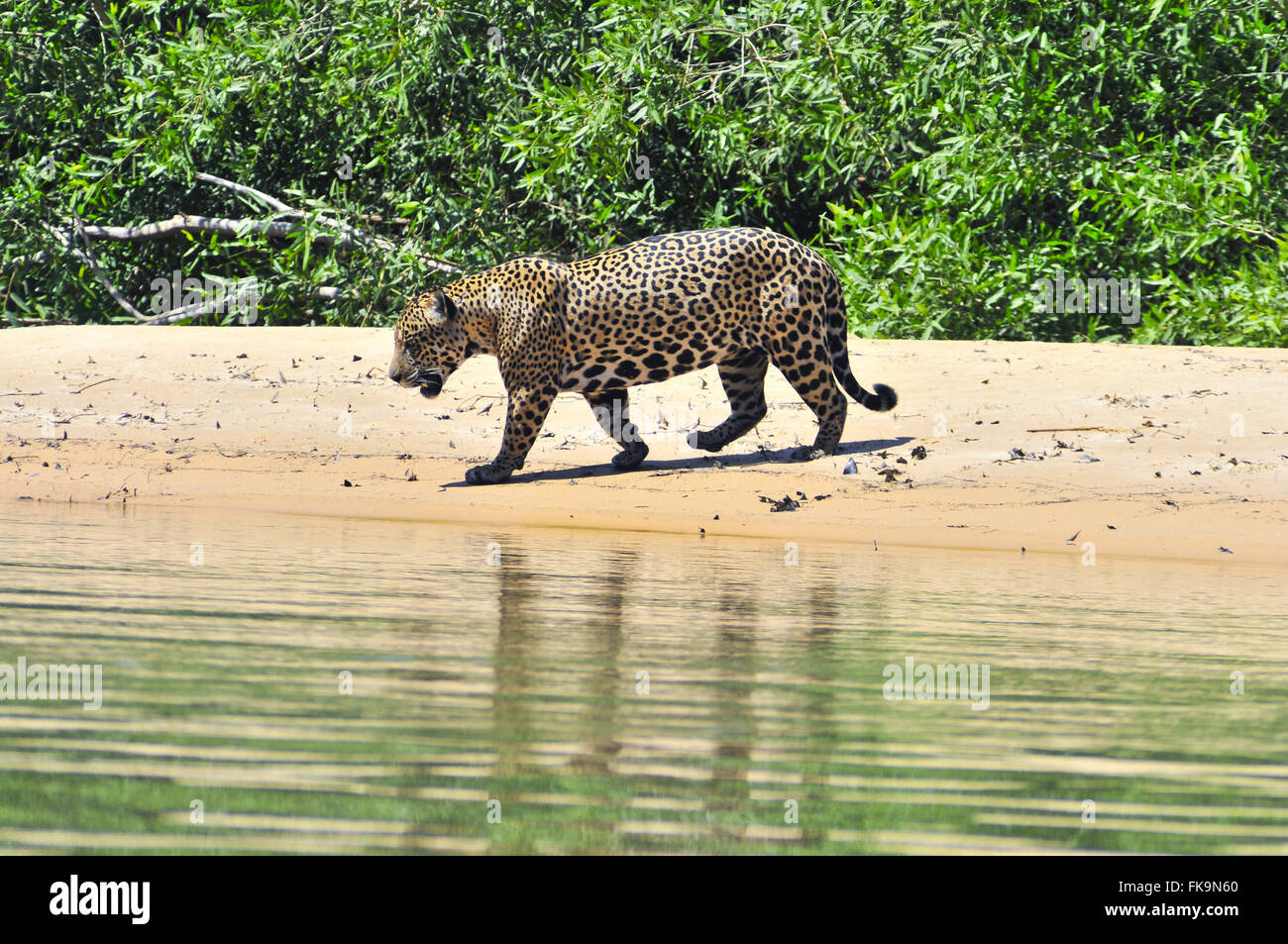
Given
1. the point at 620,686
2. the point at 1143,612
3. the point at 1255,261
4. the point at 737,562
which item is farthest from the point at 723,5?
the point at 620,686

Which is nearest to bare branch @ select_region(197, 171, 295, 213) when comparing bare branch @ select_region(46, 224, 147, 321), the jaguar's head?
bare branch @ select_region(46, 224, 147, 321)

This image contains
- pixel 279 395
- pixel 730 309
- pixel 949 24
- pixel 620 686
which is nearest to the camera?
pixel 620 686

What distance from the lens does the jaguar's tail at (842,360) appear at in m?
11.2

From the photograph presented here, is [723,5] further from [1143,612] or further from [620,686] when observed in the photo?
[620,686]

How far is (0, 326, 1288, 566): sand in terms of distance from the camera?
9852 millimetres

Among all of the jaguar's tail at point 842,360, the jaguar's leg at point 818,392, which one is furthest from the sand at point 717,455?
the jaguar's tail at point 842,360

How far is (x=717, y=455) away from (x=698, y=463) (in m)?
0.33

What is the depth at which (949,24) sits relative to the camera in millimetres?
15617

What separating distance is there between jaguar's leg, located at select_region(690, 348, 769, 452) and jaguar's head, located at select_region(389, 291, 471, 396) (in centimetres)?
173

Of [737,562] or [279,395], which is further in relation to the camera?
[279,395]

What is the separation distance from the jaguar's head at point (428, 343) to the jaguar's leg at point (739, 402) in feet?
5.67

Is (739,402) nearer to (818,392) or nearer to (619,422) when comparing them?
(818,392)
